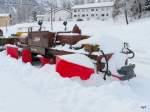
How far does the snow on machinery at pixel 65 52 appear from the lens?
788 centimetres

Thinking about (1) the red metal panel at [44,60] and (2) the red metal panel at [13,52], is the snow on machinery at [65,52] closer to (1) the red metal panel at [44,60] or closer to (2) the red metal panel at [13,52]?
(1) the red metal panel at [44,60]

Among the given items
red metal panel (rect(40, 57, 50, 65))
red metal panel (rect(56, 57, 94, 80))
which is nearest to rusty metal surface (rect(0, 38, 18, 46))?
red metal panel (rect(40, 57, 50, 65))

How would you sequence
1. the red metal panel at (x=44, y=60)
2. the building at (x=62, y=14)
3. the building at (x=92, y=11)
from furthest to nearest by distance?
1. the building at (x=62, y=14)
2. the building at (x=92, y=11)
3. the red metal panel at (x=44, y=60)

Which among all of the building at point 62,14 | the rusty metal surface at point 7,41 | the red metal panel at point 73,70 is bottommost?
the red metal panel at point 73,70

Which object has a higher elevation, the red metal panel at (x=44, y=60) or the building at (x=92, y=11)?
the building at (x=92, y=11)

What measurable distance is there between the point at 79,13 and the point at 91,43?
109342 millimetres

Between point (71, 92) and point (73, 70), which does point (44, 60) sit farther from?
point (71, 92)

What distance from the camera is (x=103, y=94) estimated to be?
671 centimetres

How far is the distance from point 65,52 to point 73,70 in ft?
4.81

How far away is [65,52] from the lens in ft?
30.1

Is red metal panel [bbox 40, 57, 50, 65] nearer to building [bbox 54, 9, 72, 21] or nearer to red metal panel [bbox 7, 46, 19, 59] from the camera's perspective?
red metal panel [bbox 7, 46, 19, 59]

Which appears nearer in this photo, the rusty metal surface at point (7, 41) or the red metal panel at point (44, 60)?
the red metal panel at point (44, 60)

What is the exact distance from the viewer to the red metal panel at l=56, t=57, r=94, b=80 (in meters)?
7.73

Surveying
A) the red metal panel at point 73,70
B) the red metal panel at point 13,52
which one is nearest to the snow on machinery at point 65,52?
the red metal panel at point 73,70
